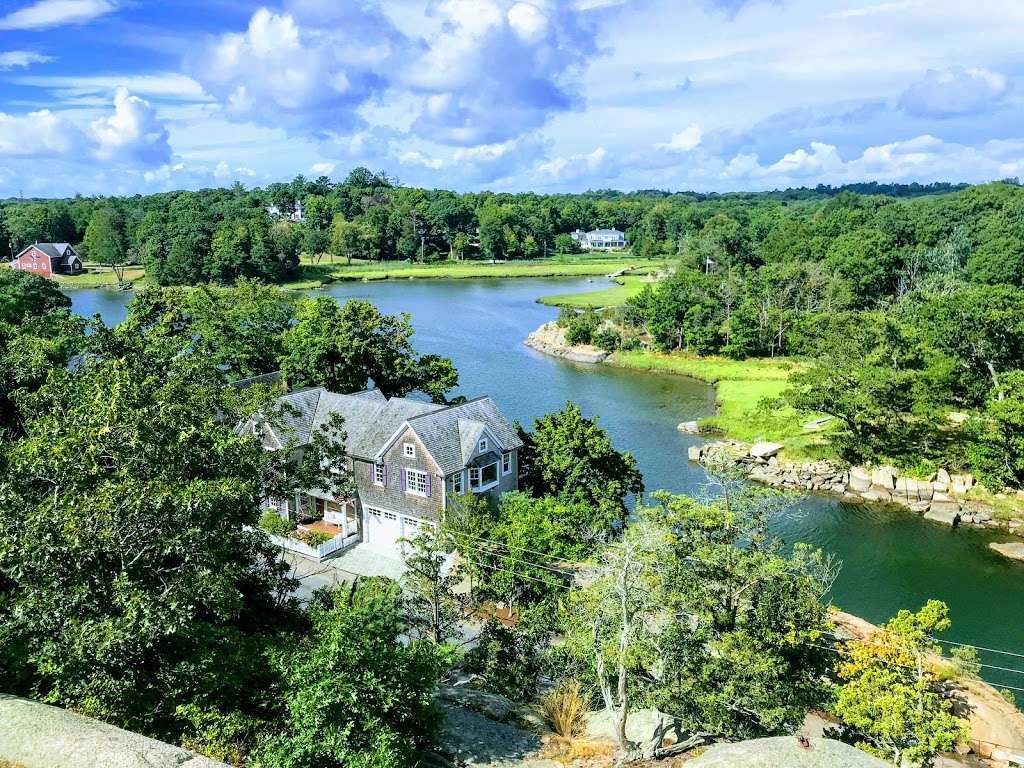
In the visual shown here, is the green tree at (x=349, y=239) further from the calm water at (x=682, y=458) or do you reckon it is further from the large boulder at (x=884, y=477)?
the large boulder at (x=884, y=477)

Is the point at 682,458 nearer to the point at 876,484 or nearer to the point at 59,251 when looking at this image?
the point at 876,484

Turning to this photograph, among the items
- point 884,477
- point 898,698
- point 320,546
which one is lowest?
point 884,477

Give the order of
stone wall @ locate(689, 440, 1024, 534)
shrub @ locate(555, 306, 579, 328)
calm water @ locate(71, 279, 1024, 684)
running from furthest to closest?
1. shrub @ locate(555, 306, 579, 328)
2. stone wall @ locate(689, 440, 1024, 534)
3. calm water @ locate(71, 279, 1024, 684)

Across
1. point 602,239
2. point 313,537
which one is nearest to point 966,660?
point 313,537

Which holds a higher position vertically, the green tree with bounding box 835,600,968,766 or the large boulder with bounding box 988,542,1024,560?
the green tree with bounding box 835,600,968,766

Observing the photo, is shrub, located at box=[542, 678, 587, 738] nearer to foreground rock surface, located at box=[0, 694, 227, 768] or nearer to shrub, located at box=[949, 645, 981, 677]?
foreground rock surface, located at box=[0, 694, 227, 768]

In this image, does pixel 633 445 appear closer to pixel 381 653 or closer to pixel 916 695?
pixel 916 695

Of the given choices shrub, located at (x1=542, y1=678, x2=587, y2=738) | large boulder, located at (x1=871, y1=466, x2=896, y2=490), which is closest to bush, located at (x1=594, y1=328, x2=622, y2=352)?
large boulder, located at (x1=871, y1=466, x2=896, y2=490)
